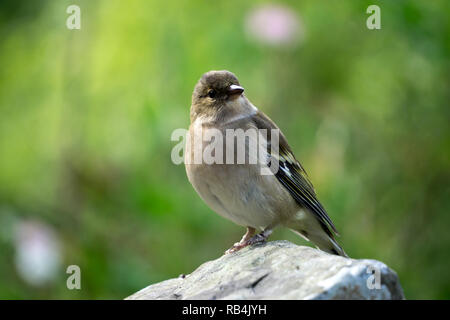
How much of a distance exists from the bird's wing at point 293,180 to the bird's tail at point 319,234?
4 cm

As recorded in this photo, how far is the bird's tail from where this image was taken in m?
4.52

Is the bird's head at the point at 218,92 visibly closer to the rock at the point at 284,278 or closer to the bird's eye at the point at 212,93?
the bird's eye at the point at 212,93

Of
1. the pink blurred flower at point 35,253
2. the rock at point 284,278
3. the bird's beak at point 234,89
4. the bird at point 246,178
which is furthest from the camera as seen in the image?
the pink blurred flower at point 35,253

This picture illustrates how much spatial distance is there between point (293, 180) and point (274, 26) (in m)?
1.93

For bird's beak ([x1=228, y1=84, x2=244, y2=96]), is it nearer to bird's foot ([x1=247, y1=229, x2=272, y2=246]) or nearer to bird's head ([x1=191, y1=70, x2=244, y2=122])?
bird's head ([x1=191, y1=70, x2=244, y2=122])

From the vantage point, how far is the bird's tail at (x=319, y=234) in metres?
4.52

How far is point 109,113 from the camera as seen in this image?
695 cm

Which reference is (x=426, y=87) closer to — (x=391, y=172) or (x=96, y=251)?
(x=391, y=172)

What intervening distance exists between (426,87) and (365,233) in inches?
57.9

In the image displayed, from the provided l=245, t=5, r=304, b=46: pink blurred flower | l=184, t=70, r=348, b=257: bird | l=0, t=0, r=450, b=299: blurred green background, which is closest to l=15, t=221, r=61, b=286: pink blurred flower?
l=0, t=0, r=450, b=299: blurred green background

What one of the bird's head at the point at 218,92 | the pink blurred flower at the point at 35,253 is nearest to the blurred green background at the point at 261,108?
the pink blurred flower at the point at 35,253
